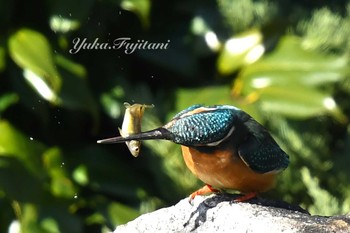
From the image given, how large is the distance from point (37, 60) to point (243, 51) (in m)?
0.65

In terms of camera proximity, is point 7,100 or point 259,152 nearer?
point 259,152

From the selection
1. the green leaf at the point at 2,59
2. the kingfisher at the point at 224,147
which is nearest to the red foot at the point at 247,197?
the kingfisher at the point at 224,147

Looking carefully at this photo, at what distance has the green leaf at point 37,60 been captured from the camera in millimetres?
2768

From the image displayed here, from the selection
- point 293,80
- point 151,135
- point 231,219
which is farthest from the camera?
point 293,80

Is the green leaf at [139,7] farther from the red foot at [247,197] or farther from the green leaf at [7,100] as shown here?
the red foot at [247,197]

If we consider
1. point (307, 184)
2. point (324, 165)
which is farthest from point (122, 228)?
point (324, 165)

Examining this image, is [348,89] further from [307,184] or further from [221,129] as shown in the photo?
[221,129]

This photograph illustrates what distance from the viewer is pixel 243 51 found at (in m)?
3.07

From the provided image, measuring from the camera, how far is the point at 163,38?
3.18m

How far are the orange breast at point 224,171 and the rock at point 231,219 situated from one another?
1.0 inches

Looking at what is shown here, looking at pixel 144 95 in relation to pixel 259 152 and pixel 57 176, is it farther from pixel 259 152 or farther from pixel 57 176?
pixel 259 152

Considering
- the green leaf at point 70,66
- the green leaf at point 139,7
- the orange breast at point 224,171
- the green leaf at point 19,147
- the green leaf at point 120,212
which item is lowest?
the orange breast at point 224,171

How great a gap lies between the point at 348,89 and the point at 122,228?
1654mm

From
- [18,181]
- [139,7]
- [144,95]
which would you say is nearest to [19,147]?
[18,181]
